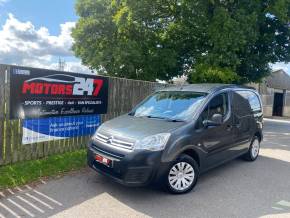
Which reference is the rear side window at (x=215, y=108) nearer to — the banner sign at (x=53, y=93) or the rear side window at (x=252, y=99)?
the rear side window at (x=252, y=99)

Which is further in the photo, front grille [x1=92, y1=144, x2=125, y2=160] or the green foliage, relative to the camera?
the green foliage

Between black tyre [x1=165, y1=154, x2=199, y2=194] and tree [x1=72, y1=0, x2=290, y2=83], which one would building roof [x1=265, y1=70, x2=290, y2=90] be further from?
black tyre [x1=165, y1=154, x2=199, y2=194]

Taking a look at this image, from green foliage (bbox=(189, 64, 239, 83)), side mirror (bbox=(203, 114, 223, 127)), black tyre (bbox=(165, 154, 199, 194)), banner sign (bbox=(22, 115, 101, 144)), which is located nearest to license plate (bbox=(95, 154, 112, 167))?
black tyre (bbox=(165, 154, 199, 194))

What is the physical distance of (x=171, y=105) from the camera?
18.7 feet

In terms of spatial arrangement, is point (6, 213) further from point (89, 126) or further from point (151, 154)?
point (89, 126)

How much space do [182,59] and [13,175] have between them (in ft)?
45.7

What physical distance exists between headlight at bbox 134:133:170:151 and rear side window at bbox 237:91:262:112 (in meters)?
3.05

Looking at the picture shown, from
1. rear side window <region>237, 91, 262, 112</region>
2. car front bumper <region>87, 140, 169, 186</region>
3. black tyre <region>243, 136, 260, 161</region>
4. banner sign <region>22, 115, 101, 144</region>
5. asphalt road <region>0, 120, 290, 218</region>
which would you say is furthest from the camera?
black tyre <region>243, 136, 260, 161</region>

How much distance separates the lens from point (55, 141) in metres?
6.80

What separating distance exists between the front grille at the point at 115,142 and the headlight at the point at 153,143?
12cm

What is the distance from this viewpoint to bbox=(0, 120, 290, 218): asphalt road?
414 centimetres

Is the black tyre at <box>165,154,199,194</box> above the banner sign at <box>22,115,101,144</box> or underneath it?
underneath

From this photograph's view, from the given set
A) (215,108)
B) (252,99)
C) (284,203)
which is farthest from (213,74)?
(284,203)

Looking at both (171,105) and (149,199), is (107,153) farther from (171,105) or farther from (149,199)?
(171,105)
